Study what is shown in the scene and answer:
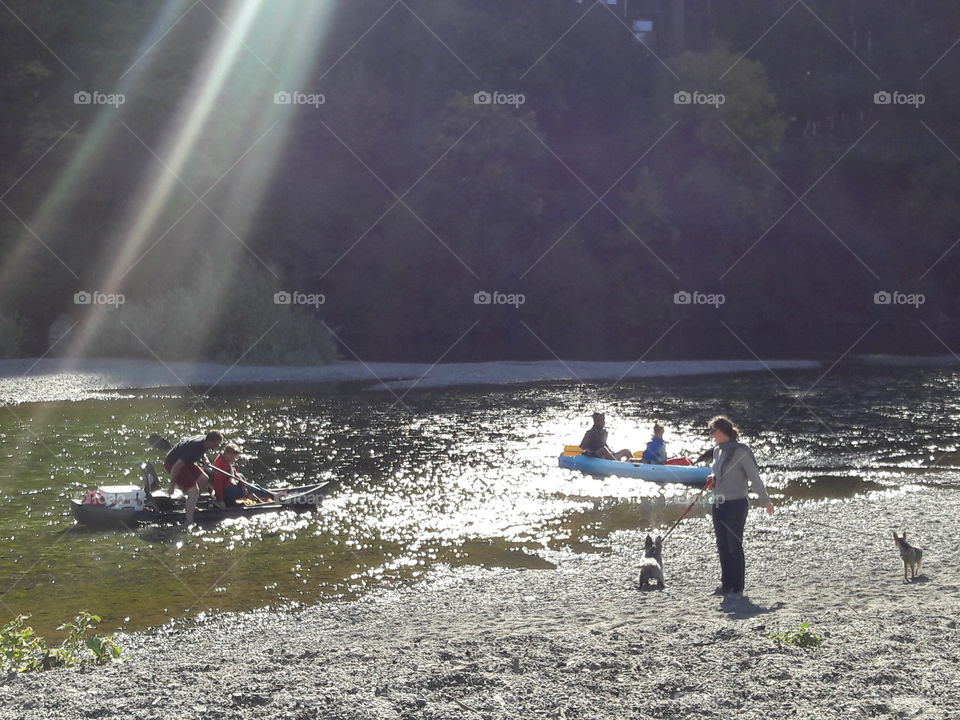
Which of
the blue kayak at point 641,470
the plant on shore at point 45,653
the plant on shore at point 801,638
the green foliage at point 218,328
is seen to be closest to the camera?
the plant on shore at point 801,638

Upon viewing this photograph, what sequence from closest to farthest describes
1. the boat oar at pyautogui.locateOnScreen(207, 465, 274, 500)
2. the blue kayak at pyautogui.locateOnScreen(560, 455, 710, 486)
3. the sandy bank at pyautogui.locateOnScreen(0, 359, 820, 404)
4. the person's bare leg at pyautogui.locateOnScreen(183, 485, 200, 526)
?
the person's bare leg at pyautogui.locateOnScreen(183, 485, 200, 526) → the boat oar at pyautogui.locateOnScreen(207, 465, 274, 500) → the blue kayak at pyautogui.locateOnScreen(560, 455, 710, 486) → the sandy bank at pyautogui.locateOnScreen(0, 359, 820, 404)

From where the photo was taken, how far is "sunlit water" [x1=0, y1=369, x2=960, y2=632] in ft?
42.1

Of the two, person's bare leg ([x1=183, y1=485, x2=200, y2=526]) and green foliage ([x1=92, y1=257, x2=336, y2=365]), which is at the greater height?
green foliage ([x1=92, y1=257, x2=336, y2=365])

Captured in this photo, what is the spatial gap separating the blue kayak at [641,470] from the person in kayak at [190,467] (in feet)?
23.9

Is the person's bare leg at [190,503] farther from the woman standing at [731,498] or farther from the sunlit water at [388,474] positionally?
the woman standing at [731,498]

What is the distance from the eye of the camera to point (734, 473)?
36.3 ft

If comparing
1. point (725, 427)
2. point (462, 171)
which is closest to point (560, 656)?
point (725, 427)

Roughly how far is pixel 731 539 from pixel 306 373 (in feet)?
95.8

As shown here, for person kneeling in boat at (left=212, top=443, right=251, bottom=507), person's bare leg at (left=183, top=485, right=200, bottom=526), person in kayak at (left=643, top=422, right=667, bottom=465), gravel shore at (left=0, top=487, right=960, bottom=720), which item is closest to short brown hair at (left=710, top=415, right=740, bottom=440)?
gravel shore at (left=0, top=487, right=960, bottom=720)

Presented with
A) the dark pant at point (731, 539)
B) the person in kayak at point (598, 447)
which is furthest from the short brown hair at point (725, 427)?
the person in kayak at point (598, 447)

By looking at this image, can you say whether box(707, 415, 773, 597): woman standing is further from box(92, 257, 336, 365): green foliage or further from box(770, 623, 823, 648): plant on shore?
box(92, 257, 336, 365): green foliage

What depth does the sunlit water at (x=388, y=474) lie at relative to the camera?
1283 cm

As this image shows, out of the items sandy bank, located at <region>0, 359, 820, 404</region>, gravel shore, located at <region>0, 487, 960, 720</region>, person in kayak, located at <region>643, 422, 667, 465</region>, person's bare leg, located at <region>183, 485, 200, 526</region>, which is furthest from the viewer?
sandy bank, located at <region>0, 359, 820, 404</region>

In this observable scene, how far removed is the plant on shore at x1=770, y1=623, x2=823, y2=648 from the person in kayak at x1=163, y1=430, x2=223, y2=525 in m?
9.27
